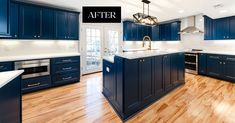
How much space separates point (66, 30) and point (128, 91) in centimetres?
322

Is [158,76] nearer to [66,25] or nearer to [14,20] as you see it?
[66,25]

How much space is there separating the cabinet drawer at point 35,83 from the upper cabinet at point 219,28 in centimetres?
604

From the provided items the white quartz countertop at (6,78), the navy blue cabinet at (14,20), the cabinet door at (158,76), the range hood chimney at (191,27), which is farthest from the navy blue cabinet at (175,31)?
the white quartz countertop at (6,78)

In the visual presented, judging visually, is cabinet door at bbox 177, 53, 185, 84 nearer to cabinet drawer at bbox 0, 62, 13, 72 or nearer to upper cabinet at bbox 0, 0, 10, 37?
upper cabinet at bbox 0, 0, 10, 37

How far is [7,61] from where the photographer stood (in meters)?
3.14

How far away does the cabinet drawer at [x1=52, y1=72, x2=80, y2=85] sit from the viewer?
3981mm

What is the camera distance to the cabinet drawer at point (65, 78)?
3.98 metres

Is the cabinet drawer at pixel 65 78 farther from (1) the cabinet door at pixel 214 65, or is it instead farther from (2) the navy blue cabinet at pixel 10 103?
(1) the cabinet door at pixel 214 65

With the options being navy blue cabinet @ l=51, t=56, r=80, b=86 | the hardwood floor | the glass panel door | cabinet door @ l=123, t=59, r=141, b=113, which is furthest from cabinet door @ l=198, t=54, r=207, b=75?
navy blue cabinet @ l=51, t=56, r=80, b=86

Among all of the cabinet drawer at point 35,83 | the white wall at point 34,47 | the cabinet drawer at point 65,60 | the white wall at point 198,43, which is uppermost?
the white wall at point 198,43

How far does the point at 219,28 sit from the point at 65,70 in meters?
5.73

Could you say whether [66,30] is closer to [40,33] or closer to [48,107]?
[40,33]

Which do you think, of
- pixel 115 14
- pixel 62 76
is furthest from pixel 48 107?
pixel 115 14

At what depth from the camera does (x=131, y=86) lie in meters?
2.41
